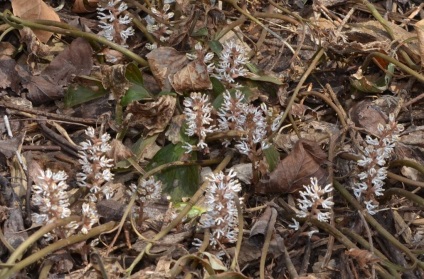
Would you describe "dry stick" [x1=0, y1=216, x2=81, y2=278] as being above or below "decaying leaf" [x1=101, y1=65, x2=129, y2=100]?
below

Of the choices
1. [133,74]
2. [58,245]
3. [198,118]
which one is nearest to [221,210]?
[198,118]

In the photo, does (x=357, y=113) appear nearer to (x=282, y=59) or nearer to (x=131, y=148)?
(x=282, y=59)

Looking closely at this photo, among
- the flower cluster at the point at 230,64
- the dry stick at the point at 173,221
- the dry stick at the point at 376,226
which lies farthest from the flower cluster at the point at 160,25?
the dry stick at the point at 376,226

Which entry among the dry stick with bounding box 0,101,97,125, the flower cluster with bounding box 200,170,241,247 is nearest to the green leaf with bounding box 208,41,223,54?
the dry stick with bounding box 0,101,97,125

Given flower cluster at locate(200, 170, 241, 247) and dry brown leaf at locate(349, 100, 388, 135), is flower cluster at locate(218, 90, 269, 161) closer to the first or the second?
flower cluster at locate(200, 170, 241, 247)

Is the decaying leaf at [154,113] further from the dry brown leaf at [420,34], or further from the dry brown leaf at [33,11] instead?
the dry brown leaf at [420,34]

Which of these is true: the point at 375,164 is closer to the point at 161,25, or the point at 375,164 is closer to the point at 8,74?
the point at 161,25
